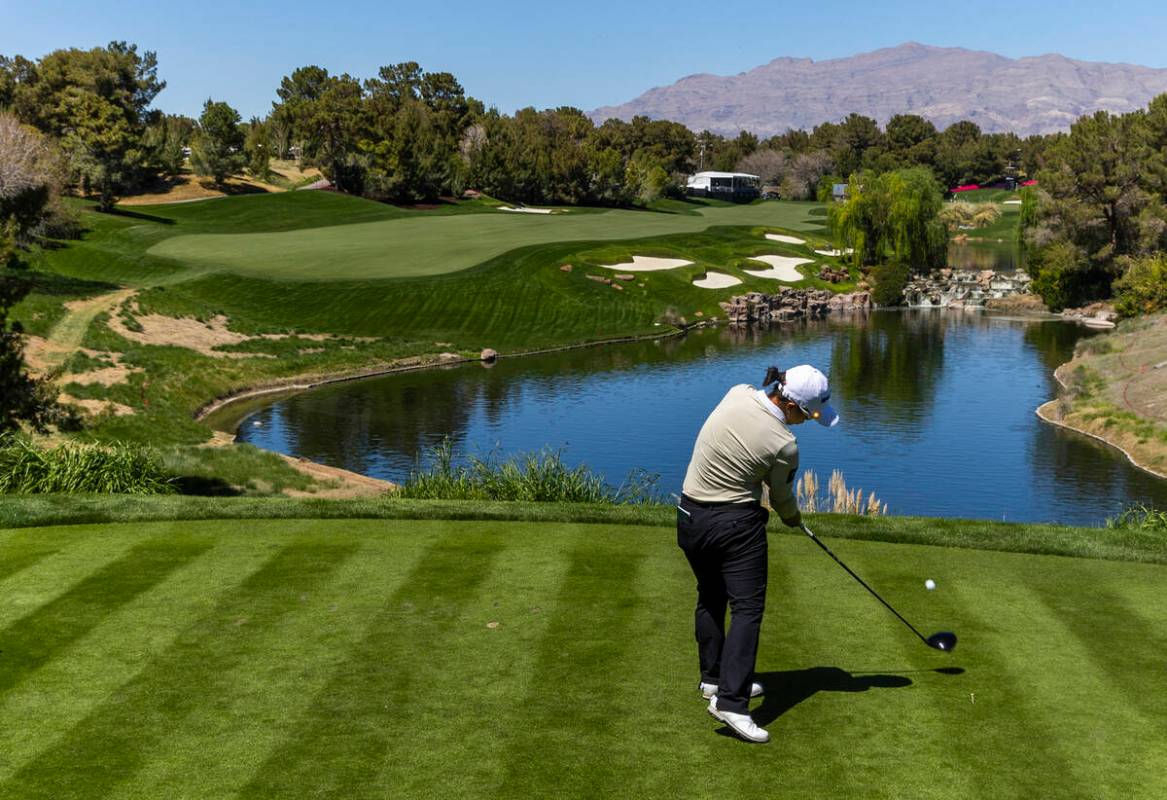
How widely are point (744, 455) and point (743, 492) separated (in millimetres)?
291

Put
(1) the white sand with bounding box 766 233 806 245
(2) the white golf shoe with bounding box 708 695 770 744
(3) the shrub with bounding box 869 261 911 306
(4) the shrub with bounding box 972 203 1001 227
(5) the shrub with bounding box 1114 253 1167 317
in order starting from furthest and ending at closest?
(4) the shrub with bounding box 972 203 1001 227
(1) the white sand with bounding box 766 233 806 245
(3) the shrub with bounding box 869 261 911 306
(5) the shrub with bounding box 1114 253 1167 317
(2) the white golf shoe with bounding box 708 695 770 744

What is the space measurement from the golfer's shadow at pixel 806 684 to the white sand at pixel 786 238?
9026 centimetres

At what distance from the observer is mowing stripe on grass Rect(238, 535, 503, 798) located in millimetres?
7355

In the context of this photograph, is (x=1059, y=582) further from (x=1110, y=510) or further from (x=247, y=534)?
(x=1110, y=510)

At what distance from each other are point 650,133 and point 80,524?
171 metres

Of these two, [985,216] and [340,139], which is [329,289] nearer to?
[340,139]

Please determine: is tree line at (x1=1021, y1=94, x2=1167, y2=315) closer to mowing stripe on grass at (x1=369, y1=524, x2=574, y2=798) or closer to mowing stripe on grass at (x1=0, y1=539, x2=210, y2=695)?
mowing stripe on grass at (x1=369, y1=524, x2=574, y2=798)

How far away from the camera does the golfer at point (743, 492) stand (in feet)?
26.8

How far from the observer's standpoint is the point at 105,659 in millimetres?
9148

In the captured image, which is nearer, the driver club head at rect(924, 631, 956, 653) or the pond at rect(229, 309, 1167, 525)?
the driver club head at rect(924, 631, 956, 653)

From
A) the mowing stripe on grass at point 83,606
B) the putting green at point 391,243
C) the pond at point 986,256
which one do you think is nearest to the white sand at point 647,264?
the putting green at point 391,243

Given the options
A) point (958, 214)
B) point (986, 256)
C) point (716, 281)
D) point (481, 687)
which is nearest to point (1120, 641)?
point (481, 687)

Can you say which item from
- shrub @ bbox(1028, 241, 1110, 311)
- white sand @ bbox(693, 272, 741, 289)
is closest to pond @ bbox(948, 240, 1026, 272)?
shrub @ bbox(1028, 241, 1110, 311)

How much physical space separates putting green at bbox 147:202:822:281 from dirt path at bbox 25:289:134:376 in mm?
15240
